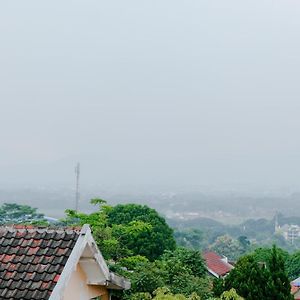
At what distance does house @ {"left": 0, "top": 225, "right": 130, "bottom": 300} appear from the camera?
6809mm

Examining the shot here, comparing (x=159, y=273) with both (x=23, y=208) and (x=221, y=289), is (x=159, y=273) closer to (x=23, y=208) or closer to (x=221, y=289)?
(x=221, y=289)

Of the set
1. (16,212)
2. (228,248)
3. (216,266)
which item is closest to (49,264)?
(216,266)

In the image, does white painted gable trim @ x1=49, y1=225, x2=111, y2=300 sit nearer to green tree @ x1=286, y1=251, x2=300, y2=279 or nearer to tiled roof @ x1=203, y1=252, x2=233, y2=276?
tiled roof @ x1=203, y1=252, x2=233, y2=276

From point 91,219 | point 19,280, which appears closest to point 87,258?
point 19,280

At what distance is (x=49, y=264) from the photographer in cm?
700

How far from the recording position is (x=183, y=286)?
64.2 ft

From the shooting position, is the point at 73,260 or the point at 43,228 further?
the point at 43,228

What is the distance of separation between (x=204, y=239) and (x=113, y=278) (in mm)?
119065

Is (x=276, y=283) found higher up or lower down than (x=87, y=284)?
lower down

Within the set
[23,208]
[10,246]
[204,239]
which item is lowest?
[204,239]

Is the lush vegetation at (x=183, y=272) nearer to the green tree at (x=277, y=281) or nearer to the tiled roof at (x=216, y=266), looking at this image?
the green tree at (x=277, y=281)

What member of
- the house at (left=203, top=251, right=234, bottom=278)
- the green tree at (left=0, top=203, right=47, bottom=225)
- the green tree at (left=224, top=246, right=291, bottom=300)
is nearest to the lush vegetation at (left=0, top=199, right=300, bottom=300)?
the green tree at (left=224, top=246, right=291, bottom=300)

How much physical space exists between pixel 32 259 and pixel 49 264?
25cm

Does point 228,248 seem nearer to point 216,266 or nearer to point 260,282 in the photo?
point 216,266
